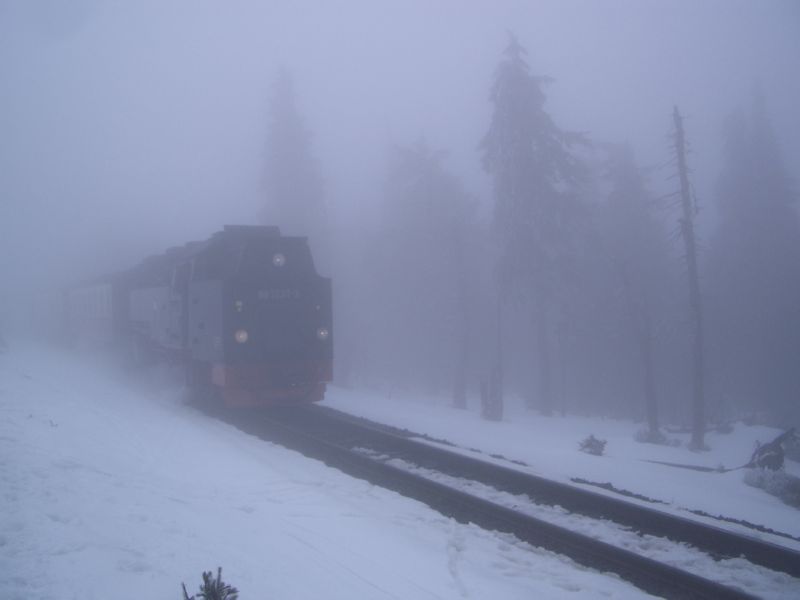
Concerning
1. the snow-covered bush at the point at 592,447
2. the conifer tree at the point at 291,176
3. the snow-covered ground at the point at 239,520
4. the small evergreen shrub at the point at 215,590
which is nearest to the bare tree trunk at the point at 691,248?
the snow-covered bush at the point at 592,447

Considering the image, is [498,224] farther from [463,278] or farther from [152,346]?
[152,346]

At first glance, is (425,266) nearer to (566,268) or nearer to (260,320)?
(566,268)

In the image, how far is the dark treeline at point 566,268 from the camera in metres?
23.5

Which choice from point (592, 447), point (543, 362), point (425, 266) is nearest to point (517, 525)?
point (592, 447)

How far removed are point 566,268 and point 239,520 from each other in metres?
19.4

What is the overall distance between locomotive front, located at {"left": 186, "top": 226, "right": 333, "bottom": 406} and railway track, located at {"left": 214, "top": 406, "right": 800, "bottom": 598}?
1.42m

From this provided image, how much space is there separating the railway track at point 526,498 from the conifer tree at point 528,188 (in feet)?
42.1

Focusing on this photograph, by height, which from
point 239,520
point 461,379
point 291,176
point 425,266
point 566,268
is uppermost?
point 291,176

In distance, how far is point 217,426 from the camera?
1272cm

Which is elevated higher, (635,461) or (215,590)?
(215,590)

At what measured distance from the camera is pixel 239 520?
641 cm

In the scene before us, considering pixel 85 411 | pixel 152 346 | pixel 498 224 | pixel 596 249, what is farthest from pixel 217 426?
pixel 596 249

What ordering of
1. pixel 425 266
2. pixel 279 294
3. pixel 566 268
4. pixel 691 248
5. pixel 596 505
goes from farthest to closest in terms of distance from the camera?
pixel 425 266 → pixel 566 268 → pixel 691 248 → pixel 279 294 → pixel 596 505

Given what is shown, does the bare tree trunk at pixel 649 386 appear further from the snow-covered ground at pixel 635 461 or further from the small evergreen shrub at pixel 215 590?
the small evergreen shrub at pixel 215 590
